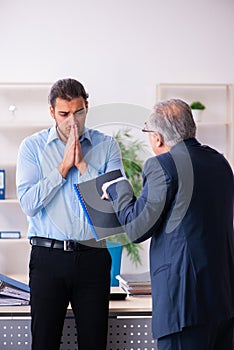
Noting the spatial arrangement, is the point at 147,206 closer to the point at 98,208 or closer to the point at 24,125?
the point at 98,208

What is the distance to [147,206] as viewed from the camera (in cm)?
215

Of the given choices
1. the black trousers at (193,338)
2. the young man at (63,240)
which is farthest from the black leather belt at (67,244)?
the black trousers at (193,338)

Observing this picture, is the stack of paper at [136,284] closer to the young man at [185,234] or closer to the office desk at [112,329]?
the office desk at [112,329]

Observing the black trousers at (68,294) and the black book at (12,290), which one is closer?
the black trousers at (68,294)

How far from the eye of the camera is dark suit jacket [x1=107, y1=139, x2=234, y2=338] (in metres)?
2.12

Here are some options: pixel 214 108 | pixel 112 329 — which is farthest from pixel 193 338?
pixel 214 108

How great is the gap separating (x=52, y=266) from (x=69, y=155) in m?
0.43

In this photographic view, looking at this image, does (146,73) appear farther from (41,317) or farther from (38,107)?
(41,317)

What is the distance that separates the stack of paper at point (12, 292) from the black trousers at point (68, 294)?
30 centimetres

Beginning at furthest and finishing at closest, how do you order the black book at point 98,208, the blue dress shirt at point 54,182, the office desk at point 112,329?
the office desk at point 112,329 → the blue dress shirt at point 54,182 → the black book at point 98,208

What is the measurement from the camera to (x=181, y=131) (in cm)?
221

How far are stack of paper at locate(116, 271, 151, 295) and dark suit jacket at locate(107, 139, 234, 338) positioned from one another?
0.81 metres

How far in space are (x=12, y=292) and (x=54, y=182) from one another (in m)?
0.61

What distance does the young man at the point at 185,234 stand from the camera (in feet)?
6.97
